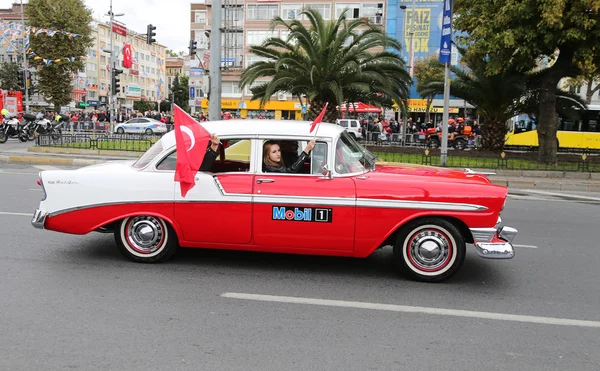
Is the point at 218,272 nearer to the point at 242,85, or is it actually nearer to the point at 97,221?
the point at 97,221

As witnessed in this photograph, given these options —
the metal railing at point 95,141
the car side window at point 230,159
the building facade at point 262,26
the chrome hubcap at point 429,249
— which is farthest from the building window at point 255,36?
the chrome hubcap at point 429,249

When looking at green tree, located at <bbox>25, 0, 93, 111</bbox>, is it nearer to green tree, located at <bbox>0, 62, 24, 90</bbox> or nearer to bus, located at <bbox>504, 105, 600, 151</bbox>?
green tree, located at <bbox>0, 62, 24, 90</bbox>

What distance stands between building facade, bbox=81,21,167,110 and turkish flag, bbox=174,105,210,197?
266ft

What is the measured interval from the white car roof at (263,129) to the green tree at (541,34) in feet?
41.1

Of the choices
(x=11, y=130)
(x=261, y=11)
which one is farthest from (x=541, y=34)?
(x=261, y=11)

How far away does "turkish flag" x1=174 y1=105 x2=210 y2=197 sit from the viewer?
5395 mm

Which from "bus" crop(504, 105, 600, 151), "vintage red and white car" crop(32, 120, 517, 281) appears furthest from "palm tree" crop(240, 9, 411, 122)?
"vintage red and white car" crop(32, 120, 517, 281)

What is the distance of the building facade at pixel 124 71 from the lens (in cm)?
9150

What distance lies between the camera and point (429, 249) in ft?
17.6

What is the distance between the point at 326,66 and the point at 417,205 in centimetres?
1693

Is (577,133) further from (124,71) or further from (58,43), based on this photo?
(124,71)

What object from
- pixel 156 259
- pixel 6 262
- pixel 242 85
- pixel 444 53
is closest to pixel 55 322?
pixel 156 259

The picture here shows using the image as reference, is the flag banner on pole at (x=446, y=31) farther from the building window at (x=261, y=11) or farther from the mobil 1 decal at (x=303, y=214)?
the building window at (x=261, y=11)

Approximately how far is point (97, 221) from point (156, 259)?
2.55 feet
